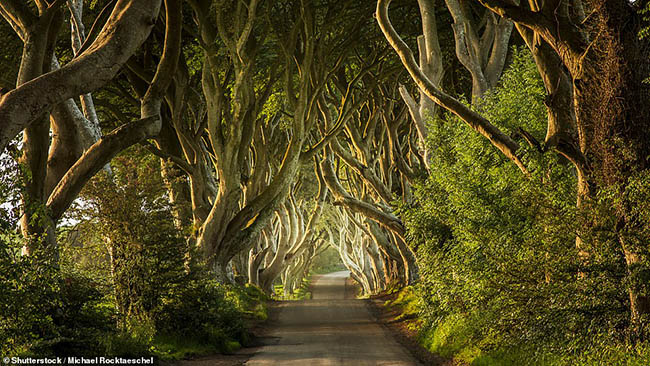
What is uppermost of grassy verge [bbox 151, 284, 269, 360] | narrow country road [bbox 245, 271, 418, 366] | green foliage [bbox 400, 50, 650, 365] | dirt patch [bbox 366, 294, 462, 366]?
green foliage [bbox 400, 50, 650, 365]

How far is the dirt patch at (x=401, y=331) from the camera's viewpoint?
42.2 ft

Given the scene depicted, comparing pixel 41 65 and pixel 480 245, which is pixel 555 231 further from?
pixel 41 65

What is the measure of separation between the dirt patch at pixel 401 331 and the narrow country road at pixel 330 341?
25cm

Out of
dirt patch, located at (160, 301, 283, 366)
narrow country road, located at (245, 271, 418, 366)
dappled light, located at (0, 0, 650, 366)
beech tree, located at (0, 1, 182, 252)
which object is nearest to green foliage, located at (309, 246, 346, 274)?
narrow country road, located at (245, 271, 418, 366)

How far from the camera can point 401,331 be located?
59.7 ft

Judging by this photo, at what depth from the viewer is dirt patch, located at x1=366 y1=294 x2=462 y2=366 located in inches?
507

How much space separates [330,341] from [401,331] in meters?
3.45

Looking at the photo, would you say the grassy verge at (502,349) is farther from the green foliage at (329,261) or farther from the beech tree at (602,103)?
the green foliage at (329,261)

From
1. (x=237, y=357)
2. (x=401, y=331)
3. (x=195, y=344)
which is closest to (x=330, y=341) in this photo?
(x=237, y=357)

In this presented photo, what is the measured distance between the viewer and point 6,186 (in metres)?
7.44

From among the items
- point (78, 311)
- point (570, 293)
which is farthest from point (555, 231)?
point (78, 311)

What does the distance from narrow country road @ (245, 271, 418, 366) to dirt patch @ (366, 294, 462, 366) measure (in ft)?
0.83

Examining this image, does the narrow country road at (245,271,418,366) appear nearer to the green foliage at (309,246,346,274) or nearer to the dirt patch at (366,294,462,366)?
the dirt patch at (366,294,462,366)

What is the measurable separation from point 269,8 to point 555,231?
43.8 feet
